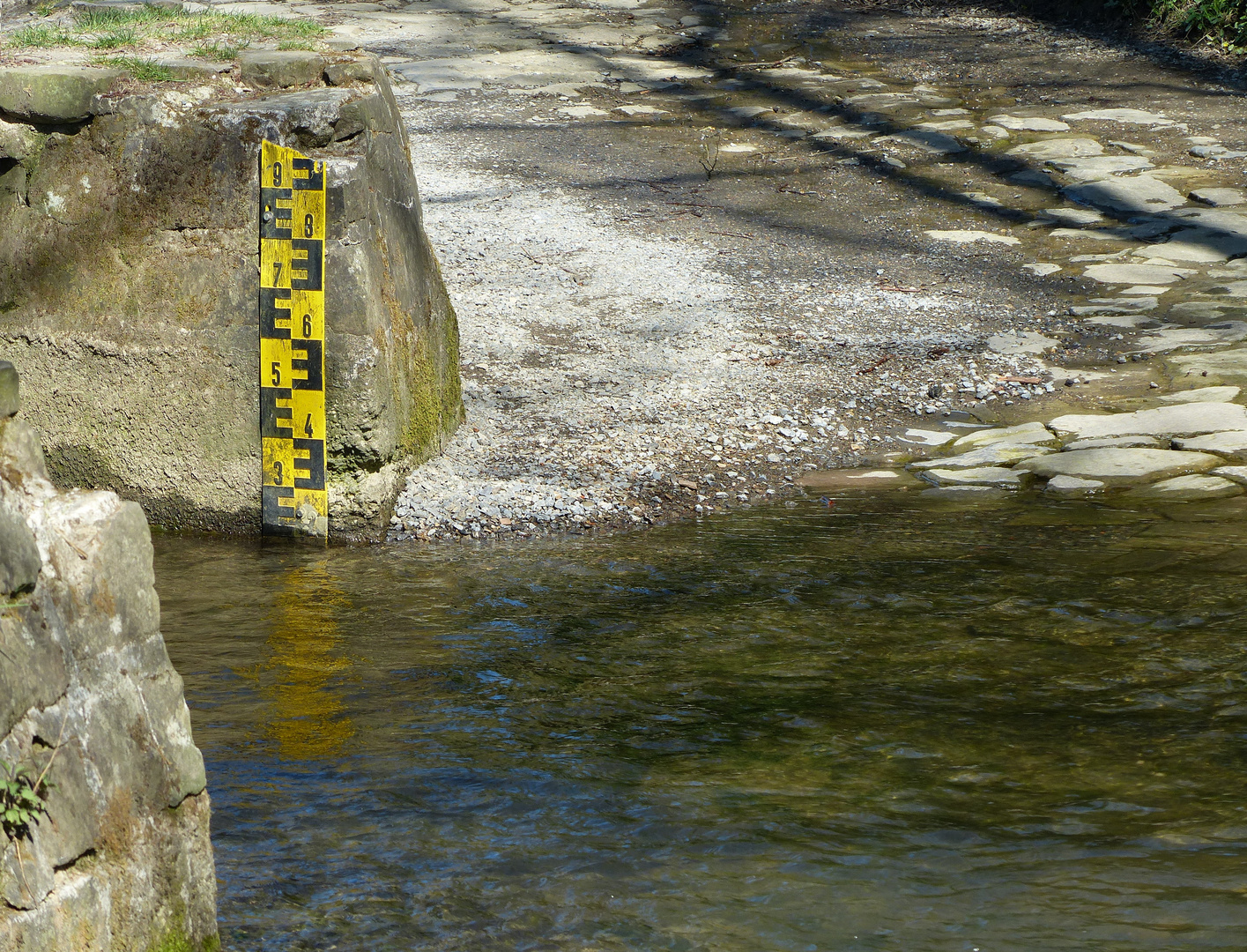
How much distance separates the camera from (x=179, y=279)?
13.5 ft

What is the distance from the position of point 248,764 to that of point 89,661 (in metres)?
0.90

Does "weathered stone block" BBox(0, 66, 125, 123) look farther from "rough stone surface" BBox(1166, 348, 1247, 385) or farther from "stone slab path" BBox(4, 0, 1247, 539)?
"rough stone surface" BBox(1166, 348, 1247, 385)

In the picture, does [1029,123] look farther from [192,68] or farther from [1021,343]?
[192,68]

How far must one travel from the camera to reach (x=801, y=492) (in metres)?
4.47

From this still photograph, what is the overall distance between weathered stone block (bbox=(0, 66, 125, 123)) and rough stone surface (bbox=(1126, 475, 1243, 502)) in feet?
11.4

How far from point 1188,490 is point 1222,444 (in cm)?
47

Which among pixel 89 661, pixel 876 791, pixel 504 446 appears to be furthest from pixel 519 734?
pixel 504 446

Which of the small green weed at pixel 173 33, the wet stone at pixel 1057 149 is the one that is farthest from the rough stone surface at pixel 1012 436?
the wet stone at pixel 1057 149

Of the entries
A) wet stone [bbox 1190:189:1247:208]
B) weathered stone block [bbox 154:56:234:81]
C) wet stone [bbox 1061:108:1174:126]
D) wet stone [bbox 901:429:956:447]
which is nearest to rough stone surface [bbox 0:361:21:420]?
Answer: weathered stone block [bbox 154:56:234:81]

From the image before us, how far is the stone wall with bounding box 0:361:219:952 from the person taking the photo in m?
1.70

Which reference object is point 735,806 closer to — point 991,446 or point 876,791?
point 876,791

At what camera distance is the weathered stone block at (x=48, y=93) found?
13.2 ft

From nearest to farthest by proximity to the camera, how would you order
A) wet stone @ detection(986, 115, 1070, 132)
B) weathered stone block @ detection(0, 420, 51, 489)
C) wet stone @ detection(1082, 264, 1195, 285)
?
weathered stone block @ detection(0, 420, 51, 489), wet stone @ detection(1082, 264, 1195, 285), wet stone @ detection(986, 115, 1070, 132)

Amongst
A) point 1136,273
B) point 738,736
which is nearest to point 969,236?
point 1136,273
